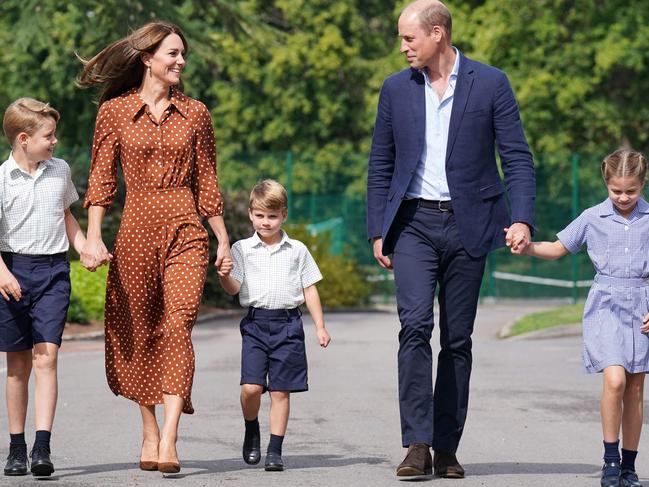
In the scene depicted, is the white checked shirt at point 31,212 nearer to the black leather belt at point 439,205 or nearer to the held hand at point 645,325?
the black leather belt at point 439,205

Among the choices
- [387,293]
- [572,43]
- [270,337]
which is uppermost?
[572,43]

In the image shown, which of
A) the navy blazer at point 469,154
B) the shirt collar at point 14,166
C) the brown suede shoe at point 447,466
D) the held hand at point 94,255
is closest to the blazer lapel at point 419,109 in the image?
the navy blazer at point 469,154

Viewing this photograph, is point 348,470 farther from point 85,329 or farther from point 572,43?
point 572,43

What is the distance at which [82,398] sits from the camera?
1119 centimetres

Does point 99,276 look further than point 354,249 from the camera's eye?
No

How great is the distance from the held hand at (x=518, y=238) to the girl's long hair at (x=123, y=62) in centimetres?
169

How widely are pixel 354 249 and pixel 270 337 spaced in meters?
21.0

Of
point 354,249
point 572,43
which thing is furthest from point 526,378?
point 572,43

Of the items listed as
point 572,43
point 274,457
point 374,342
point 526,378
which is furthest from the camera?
point 572,43

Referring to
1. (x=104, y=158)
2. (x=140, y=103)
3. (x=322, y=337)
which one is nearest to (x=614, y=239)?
(x=322, y=337)

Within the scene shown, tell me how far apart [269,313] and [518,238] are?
4.40ft

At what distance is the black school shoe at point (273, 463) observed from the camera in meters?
7.42

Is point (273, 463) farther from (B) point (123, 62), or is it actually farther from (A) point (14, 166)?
(B) point (123, 62)

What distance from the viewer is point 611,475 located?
688 centimetres
